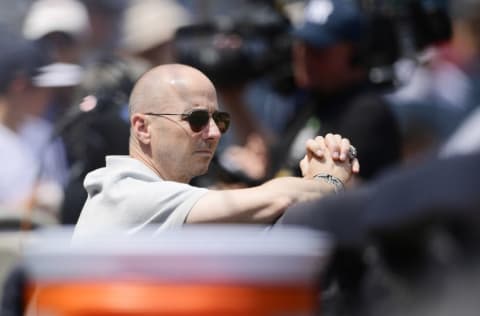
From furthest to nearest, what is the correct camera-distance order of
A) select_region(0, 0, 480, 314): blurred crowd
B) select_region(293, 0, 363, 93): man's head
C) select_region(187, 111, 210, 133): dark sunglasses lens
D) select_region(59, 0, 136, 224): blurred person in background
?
select_region(293, 0, 363, 93): man's head → select_region(0, 0, 480, 314): blurred crowd → select_region(59, 0, 136, 224): blurred person in background → select_region(187, 111, 210, 133): dark sunglasses lens

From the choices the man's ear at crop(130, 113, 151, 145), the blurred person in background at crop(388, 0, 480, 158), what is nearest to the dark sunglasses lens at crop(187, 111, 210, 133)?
the man's ear at crop(130, 113, 151, 145)

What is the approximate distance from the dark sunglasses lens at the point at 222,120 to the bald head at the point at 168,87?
8 centimetres

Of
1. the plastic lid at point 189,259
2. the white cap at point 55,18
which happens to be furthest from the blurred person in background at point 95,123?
the plastic lid at point 189,259

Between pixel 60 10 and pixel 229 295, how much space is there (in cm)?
544

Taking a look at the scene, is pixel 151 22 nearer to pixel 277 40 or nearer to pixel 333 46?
pixel 277 40

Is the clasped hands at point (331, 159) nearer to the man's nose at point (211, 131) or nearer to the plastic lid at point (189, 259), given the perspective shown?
the man's nose at point (211, 131)

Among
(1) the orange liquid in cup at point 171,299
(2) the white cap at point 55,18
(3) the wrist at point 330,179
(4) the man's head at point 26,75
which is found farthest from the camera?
(2) the white cap at point 55,18

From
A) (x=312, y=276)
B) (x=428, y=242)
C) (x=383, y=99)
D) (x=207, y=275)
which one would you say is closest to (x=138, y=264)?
(x=207, y=275)

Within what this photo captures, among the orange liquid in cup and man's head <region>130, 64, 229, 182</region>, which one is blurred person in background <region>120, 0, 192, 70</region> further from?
the orange liquid in cup

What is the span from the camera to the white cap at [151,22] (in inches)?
264

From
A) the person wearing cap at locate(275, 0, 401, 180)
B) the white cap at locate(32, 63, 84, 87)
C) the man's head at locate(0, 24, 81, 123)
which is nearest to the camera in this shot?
the person wearing cap at locate(275, 0, 401, 180)

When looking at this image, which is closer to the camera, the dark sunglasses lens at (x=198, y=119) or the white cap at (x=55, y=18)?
the dark sunglasses lens at (x=198, y=119)

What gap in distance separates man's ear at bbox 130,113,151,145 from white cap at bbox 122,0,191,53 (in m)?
2.52

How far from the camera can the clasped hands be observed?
12.8 feet
